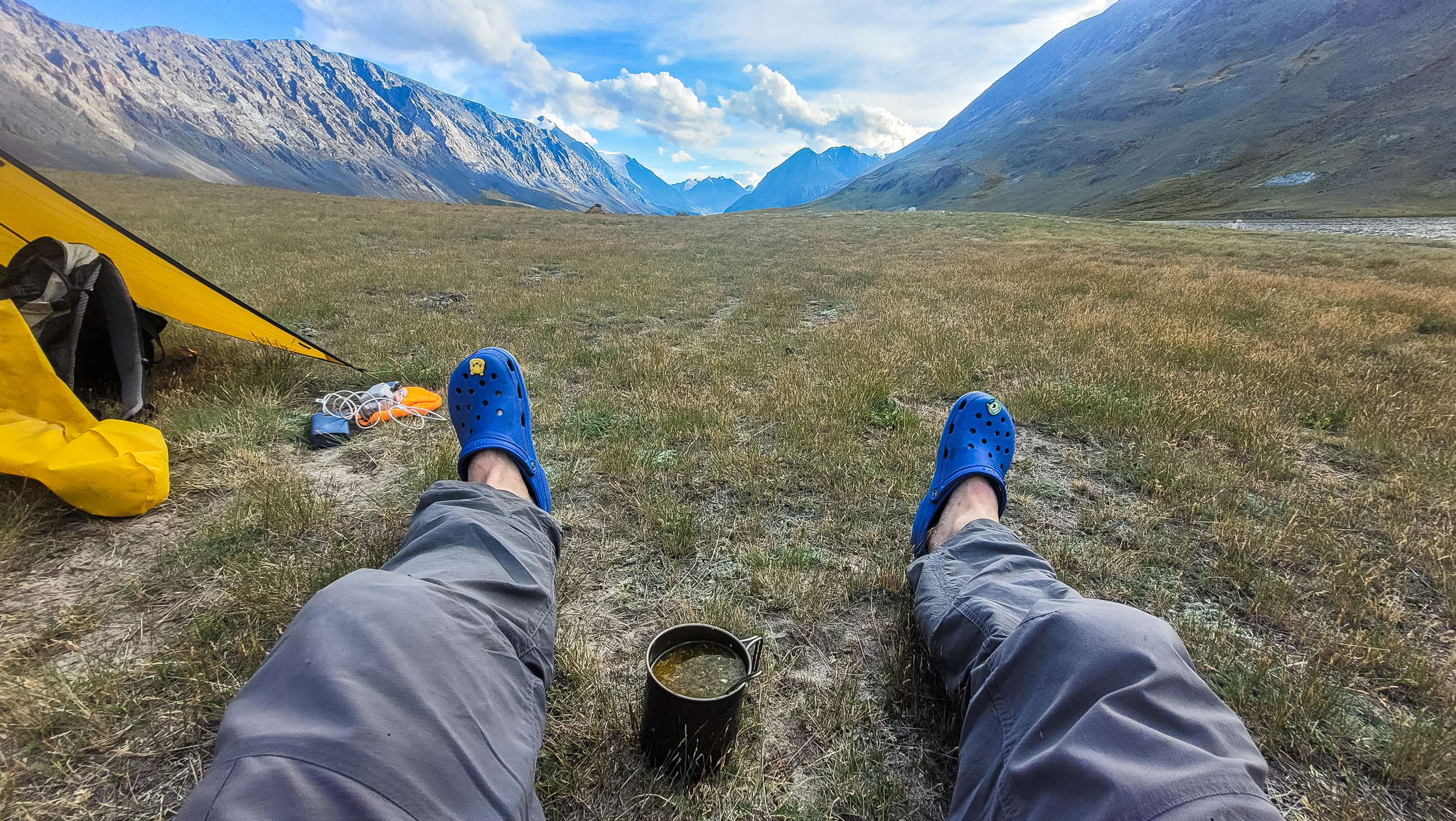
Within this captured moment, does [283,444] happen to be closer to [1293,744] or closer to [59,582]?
[59,582]

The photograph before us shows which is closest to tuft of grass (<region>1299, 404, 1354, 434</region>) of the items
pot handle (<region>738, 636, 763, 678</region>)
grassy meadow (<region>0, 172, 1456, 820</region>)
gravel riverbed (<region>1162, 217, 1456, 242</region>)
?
grassy meadow (<region>0, 172, 1456, 820</region>)

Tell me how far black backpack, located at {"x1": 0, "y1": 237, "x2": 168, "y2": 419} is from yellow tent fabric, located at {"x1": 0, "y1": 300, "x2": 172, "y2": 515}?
0.71ft

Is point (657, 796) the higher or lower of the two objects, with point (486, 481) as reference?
lower

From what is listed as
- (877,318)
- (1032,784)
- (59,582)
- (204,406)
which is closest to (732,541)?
(1032,784)

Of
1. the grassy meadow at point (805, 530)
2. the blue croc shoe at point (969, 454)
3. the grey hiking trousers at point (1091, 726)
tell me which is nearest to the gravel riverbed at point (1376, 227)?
the grassy meadow at point (805, 530)

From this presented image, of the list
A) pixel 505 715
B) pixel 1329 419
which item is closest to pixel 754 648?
pixel 505 715

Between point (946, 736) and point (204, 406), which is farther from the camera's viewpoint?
point (204, 406)

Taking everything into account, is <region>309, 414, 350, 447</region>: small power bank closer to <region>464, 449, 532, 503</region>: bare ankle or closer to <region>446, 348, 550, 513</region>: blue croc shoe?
<region>446, 348, 550, 513</region>: blue croc shoe

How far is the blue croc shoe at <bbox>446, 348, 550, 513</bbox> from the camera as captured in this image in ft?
9.47

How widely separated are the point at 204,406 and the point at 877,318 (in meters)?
7.31

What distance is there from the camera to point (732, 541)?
296cm

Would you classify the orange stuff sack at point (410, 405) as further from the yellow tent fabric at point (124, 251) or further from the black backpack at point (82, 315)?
the black backpack at point (82, 315)

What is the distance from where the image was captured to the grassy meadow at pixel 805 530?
5.73 feet

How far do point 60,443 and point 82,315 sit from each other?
3.44ft
